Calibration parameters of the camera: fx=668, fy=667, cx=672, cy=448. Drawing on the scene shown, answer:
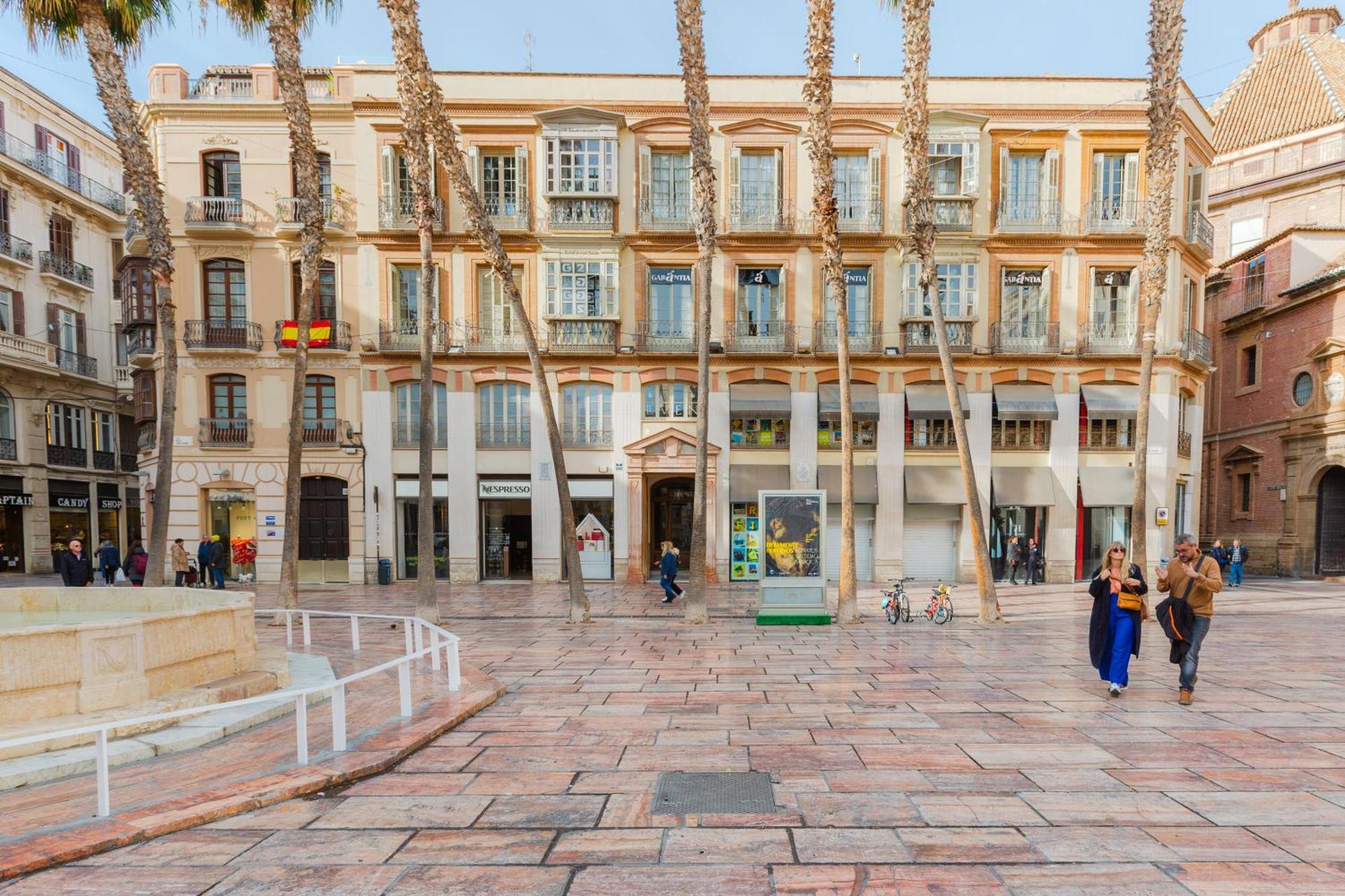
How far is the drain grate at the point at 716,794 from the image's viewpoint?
5.36m

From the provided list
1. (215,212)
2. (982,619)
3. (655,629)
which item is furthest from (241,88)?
(982,619)

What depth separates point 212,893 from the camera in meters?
4.25

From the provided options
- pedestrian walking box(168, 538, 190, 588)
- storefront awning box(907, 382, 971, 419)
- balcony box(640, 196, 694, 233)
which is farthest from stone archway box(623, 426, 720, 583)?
pedestrian walking box(168, 538, 190, 588)

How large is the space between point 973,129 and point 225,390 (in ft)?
87.3

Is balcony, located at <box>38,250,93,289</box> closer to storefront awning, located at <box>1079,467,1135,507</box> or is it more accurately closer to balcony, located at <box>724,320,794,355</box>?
balcony, located at <box>724,320,794,355</box>

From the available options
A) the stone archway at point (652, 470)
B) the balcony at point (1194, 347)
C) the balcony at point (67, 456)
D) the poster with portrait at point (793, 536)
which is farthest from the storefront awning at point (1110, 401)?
the balcony at point (67, 456)

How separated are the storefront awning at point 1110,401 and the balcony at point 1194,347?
8.42ft

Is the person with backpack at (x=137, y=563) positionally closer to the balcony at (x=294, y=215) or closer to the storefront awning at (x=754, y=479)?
the balcony at (x=294, y=215)

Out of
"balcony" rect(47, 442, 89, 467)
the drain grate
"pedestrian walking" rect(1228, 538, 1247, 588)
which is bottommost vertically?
"pedestrian walking" rect(1228, 538, 1247, 588)

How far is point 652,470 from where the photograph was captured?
22297mm

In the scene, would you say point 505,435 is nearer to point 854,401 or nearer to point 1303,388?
point 854,401

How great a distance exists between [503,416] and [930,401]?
1425cm

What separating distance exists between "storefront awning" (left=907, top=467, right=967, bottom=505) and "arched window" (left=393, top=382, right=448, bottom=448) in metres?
15.7

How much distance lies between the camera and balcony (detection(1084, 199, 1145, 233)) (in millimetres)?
22234
